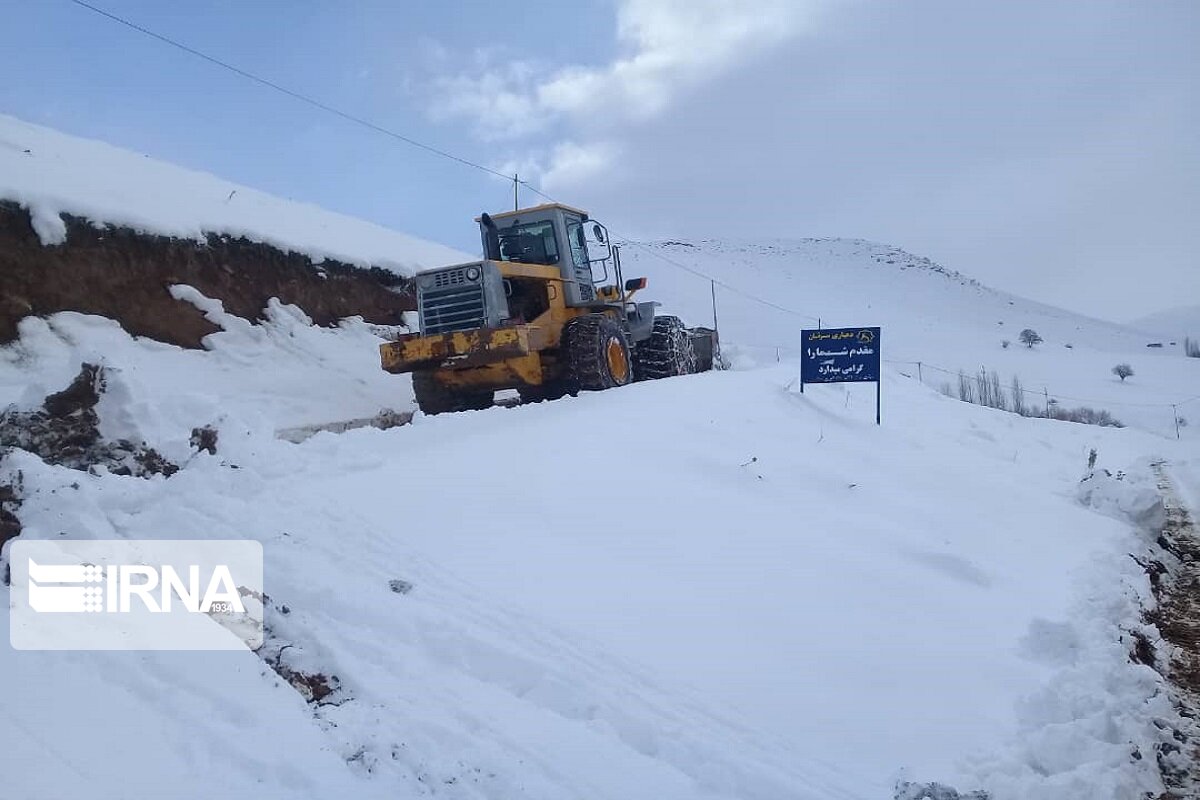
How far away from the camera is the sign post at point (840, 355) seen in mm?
11555

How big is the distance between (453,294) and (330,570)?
22.2 ft

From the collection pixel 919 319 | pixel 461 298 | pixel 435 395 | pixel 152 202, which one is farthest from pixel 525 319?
pixel 919 319

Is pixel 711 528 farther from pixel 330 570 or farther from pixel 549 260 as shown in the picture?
pixel 549 260

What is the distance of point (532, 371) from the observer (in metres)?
11.0

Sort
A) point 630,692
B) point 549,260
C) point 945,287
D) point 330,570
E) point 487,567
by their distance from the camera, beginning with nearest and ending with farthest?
point 630,692
point 330,570
point 487,567
point 549,260
point 945,287

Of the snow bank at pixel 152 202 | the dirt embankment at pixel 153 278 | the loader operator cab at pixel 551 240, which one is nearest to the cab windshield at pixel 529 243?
the loader operator cab at pixel 551 240

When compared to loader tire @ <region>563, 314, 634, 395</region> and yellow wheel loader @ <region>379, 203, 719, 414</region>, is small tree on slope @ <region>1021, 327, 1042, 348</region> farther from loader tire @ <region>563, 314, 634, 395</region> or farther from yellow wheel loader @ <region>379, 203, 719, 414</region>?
loader tire @ <region>563, 314, 634, 395</region>

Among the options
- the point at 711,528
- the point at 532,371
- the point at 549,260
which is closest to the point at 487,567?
the point at 711,528

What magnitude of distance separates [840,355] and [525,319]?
4.75 meters

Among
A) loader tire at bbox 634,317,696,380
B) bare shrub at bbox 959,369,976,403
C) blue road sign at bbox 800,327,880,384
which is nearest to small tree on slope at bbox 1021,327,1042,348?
bare shrub at bbox 959,369,976,403

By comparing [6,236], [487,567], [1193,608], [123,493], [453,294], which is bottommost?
[1193,608]

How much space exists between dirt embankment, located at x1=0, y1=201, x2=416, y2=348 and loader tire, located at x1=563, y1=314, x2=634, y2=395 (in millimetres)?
6362

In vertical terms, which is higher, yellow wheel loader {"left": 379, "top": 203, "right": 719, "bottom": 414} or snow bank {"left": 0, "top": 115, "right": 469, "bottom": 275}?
snow bank {"left": 0, "top": 115, "right": 469, "bottom": 275}

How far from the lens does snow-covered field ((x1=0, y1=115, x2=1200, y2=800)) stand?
132 inches
